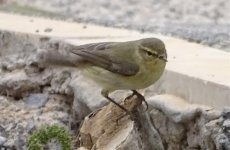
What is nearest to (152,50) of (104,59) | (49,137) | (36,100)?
(104,59)

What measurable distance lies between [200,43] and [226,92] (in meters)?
1.86

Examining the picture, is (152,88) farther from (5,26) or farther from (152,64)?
(5,26)

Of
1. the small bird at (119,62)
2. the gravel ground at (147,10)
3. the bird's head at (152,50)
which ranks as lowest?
the gravel ground at (147,10)

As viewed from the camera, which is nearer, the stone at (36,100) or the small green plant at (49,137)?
the small green plant at (49,137)

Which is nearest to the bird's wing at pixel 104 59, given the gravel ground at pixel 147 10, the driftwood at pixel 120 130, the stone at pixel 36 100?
the driftwood at pixel 120 130

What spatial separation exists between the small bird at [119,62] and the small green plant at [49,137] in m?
0.47

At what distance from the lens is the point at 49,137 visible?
653 cm

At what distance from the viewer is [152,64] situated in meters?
6.68

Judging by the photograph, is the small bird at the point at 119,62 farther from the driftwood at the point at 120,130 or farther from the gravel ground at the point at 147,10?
the gravel ground at the point at 147,10

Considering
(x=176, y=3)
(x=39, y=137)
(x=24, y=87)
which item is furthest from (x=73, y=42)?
(x=176, y=3)

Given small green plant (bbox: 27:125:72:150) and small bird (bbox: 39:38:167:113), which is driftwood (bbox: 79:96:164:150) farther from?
small green plant (bbox: 27:125:72:150)

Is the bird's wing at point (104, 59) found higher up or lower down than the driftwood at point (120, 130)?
higher up

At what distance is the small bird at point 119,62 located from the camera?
6.68m

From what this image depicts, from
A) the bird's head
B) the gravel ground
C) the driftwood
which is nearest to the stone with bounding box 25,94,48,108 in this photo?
the driftwood
